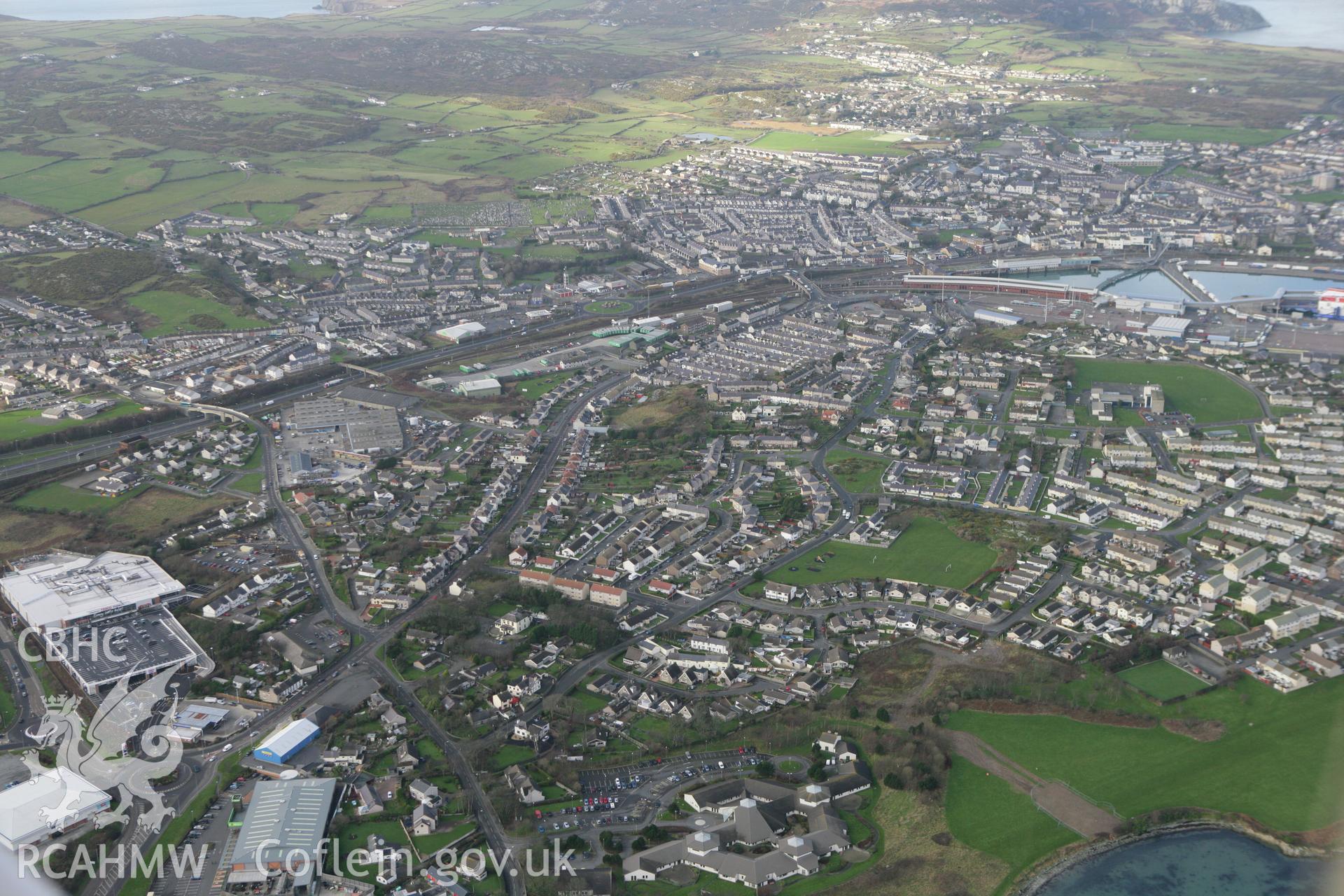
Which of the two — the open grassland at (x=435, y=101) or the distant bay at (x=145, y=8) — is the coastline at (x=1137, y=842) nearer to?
the open grassland at (x=435, y=101)

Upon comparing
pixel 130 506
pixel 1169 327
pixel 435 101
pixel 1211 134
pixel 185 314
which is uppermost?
pixel 435 101

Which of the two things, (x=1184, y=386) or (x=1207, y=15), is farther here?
(x=1207, y=15)

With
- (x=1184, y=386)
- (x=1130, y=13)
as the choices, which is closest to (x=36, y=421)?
(x=1184, y=386)

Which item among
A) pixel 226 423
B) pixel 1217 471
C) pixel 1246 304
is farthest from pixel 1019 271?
pixel 226 423

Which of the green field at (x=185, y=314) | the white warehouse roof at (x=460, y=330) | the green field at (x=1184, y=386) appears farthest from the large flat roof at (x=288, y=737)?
the green field at (x=185, y=314)

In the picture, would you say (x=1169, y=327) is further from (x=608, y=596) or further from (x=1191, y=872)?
(x=1191, y=872)

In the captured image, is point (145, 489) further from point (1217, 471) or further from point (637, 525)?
point (1217, 471)

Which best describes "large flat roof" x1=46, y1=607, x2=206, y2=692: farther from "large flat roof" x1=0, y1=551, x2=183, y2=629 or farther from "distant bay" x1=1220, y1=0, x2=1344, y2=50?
"distant bay" x1=1220, y1=0, x2=1344, y2=50
